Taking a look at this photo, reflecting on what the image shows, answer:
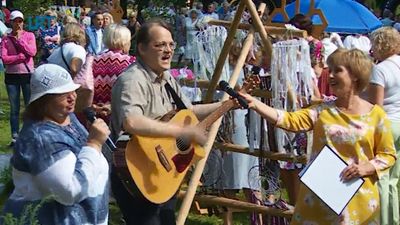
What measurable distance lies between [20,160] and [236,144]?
3225 millimetres

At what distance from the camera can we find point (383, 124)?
4766 millimetres

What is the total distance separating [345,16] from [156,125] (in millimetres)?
12224

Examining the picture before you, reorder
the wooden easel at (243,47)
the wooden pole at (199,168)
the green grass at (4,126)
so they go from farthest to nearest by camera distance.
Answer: the green grass at (4,126) < the wooden easel at (243,47) < the wooden pole at (199,168)

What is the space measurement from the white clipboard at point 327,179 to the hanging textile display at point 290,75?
4.23 feet

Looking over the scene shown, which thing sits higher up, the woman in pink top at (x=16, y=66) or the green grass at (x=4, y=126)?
the woman in pink top at (x=16, y=66)

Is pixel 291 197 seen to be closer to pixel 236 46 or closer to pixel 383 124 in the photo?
pixel 236 46

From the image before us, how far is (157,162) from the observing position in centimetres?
464

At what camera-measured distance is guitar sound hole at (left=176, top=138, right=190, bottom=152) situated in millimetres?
4805

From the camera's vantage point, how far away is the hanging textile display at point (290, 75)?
5883 millimetres

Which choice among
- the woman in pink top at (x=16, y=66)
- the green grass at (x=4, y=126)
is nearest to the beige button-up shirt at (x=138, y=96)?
the green grass at (x=4, y=126)

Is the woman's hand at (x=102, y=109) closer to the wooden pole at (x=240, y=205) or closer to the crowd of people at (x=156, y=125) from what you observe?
the crowd of people at (x=156, y=125)

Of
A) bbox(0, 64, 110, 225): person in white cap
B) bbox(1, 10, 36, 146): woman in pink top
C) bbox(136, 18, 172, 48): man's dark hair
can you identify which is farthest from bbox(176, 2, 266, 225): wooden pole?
bbox(1, 10, 36, 146): woman in pink top

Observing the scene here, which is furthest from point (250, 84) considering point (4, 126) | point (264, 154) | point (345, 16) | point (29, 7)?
point (29, 7)

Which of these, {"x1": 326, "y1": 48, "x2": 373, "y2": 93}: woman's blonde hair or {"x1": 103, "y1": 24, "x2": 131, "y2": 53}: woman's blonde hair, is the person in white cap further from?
{"x1": 103, "y1": 24, "x2": 131, "y2": 53}: woman's blonde hair
